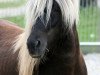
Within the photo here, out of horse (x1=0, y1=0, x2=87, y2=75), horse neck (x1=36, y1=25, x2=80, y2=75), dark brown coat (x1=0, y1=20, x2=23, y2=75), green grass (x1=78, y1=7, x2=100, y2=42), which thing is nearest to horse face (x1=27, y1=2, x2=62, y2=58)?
horse (x1=0, y1=0, x2=87, y2=75)

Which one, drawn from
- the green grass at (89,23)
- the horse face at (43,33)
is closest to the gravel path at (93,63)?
the green grass at (89,23)

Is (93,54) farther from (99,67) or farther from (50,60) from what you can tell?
(50,60)

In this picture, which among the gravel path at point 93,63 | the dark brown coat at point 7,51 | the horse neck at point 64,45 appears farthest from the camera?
the gravel path at point 93,63

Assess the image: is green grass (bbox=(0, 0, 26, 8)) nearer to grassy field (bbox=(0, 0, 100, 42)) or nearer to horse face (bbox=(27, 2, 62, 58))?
grassy field (bbox=(0, 0, 100, 42))

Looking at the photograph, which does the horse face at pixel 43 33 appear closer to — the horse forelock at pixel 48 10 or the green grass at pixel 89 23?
the horse forelock at pixel 48 10

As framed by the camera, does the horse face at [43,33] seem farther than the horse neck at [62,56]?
No

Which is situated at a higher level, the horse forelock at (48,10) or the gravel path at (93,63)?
the horse forelock at (48,10)

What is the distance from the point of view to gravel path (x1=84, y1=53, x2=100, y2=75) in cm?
770

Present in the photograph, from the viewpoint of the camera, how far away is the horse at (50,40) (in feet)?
12.2

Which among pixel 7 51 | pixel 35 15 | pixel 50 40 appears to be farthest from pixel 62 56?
pixel 7 51

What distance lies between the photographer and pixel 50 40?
151 inches

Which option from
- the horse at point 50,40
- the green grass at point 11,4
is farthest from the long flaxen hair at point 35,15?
the green grass at point 11,4

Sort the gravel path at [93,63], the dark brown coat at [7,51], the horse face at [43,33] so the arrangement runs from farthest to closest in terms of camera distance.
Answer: the gravel path at [93,63], the dark brown coat at [7,51], the horse face at [43,33]

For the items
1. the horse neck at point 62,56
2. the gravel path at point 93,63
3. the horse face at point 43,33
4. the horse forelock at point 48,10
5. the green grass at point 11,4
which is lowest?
the gravel path at point 93,63
